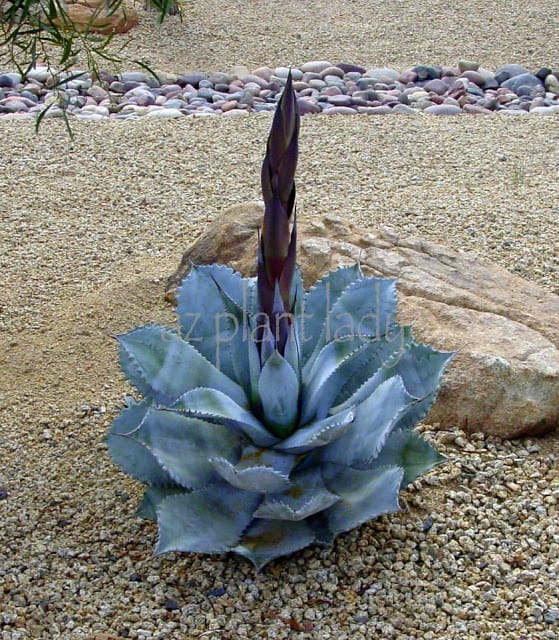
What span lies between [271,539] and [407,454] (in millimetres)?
364

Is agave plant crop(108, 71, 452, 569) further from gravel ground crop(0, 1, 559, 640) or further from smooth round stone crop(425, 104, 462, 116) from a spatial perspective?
smooth round stone crop(425, 104, 462, 116)

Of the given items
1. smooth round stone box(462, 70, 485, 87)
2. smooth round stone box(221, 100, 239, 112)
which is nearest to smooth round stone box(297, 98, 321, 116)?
smooth round stone box(221, 100, 239, 112)

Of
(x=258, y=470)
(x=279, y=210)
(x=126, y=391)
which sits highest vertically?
(x=279, y=210)

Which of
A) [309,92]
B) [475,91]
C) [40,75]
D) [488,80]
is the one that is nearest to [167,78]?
[40,75]

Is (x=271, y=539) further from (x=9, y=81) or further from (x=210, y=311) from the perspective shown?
(x=9, y=81)

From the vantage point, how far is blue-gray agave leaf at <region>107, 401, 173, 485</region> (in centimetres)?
198

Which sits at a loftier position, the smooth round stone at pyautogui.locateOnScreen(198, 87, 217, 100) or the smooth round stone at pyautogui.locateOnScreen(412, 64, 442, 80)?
the smooth round stone at pyautogui.locateOnScreen(412, 64, 442, 80)

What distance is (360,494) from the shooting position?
6.26 ft

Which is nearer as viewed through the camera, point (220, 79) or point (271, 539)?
point (271, 539)

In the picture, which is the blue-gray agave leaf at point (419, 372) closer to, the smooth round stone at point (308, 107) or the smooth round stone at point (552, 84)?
the smooth round stone at point (308, 107)

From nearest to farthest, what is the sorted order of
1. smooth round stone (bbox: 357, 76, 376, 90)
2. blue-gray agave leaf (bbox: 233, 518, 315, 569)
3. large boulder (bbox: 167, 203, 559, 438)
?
blue-gray agave leaf (bbox: 233, 518, 315, 569)
large boulder (bbox: 167, 203, 559, 438)
smooth round stone (bbox: 357, 76, 376, 90)

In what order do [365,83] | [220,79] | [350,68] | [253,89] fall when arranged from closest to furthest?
[253,89] → [365,83] → [220,79] → [350,68]

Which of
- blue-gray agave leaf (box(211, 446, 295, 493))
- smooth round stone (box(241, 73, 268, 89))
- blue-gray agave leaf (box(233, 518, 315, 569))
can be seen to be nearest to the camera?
blue-gray agave leaf (box(211, 446, 295, 493))

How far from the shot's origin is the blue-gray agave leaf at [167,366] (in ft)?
6.54
